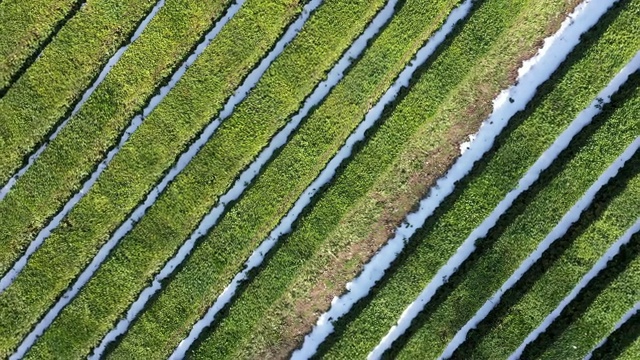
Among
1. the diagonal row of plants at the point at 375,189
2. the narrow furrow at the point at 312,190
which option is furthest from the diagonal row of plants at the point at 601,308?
the narrow furrow at the point at 312,190

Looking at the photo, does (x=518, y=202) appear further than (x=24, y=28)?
No

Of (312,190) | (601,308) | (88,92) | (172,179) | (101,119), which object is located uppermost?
(601,308)

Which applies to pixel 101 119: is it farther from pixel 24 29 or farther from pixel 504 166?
pixel 504 166

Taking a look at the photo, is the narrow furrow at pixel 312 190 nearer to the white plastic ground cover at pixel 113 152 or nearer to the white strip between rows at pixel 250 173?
the white strip between rows at pixel 250 173

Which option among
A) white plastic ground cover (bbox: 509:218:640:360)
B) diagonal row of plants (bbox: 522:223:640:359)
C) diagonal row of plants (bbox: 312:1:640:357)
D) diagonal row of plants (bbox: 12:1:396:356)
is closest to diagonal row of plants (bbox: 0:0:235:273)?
diagonal row of plants (bbox: 12:1:396:356)

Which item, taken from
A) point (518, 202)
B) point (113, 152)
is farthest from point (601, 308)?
point (113, 152)

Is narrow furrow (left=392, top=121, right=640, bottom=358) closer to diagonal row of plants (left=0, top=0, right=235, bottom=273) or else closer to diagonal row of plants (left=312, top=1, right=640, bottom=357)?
diagonal row of plants (left=312, top=1, right=640, bottom=357)
